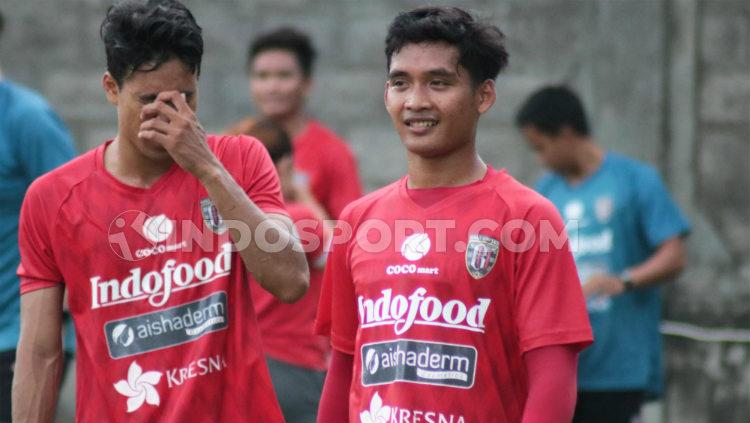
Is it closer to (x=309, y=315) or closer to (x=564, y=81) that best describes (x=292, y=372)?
(x=309, y=315)

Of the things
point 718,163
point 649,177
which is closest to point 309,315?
point 649,177

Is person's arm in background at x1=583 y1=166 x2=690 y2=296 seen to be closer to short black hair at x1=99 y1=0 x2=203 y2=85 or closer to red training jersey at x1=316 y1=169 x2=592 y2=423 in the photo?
red training jersey at x1=316 y1=169 x2=592 y2=423

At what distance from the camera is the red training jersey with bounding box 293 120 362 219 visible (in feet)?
21.6

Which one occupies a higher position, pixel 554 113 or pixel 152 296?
pixel 554 113

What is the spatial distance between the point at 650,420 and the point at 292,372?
2678mm

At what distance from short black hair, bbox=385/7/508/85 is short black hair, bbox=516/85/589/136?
267 centimetres

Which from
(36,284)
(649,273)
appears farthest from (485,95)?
(649,273)

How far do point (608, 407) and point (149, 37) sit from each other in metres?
3.30

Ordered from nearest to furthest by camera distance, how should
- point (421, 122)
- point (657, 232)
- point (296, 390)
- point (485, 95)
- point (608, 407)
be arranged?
point (421, 122) < point (485, 95) < point (296, 390) < point (608, 407) < point (657, 232)

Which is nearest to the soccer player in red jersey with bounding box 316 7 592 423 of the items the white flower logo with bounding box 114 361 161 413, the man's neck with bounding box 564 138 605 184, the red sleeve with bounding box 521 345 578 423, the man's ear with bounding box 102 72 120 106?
the red sleeve with bounding box 521 345 578 423

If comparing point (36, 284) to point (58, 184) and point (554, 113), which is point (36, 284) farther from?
point (554, 113)

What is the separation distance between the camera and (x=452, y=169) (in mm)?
3783

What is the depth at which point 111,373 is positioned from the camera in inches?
148

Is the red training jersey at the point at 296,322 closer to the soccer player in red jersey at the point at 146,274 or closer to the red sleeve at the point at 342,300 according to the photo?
the red sleeve at the point at 342,300
